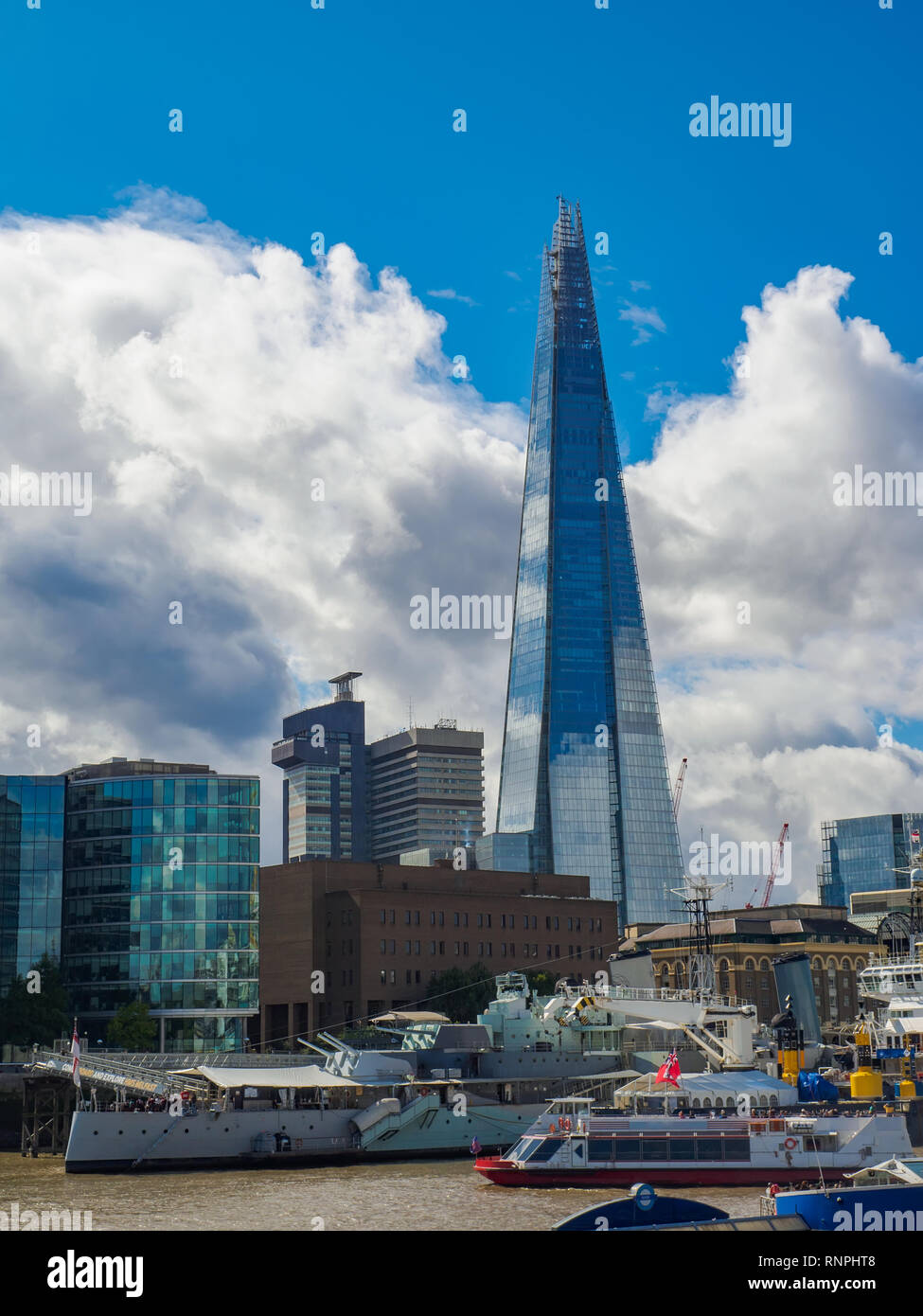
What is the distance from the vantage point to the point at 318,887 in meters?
164

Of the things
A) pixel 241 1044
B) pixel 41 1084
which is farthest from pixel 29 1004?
pixel 41 1084

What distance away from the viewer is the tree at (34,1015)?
120312mm

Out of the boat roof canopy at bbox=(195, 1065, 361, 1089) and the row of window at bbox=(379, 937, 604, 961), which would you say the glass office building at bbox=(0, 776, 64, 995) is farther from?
the boat roof canopy at bbox=(195, 1065, 361, 1089)

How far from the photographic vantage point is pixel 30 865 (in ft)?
460

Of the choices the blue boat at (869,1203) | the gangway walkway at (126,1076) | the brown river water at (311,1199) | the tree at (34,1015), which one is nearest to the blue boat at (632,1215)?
the blue boat at (869,1203)

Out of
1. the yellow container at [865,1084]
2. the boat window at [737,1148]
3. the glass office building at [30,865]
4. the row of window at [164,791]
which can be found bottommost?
the boat window at [737,1148]

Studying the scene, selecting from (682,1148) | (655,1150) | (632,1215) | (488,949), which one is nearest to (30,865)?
(488,949)

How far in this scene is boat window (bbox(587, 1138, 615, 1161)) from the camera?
215 feet

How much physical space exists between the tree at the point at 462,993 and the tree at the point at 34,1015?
37327 mm

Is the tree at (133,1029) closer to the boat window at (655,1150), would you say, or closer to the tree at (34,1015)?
the tree at (34,1015)

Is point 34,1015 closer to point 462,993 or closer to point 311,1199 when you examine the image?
point 462,993

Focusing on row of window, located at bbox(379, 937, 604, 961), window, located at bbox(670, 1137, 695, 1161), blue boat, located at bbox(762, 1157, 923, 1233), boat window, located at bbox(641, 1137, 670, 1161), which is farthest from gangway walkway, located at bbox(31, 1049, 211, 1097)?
row of window, located at bbox(379, 937, 604, 961)

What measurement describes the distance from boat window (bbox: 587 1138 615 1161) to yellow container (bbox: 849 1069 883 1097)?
1547 centimetres

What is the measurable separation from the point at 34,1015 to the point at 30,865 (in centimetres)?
2160
